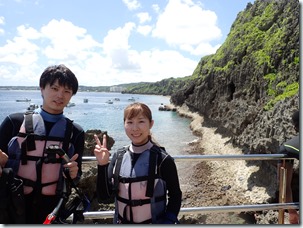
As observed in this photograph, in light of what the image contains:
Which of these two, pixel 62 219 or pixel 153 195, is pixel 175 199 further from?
pixel 62 219

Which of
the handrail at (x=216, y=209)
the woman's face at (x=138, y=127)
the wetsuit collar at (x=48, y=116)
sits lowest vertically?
the handrail at (x=216, y=209)

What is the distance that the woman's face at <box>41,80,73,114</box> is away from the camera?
283 cm

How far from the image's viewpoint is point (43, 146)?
2734 millimetres

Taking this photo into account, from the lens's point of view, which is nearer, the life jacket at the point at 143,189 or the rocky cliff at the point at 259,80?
the life jacket at the point at 143,189

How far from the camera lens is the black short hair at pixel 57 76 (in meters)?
2.83

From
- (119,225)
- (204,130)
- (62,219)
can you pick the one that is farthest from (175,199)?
(204,130)

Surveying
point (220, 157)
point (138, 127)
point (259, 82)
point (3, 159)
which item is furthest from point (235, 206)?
point (259, 82)

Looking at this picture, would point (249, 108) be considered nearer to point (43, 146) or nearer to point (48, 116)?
point (48, 116)

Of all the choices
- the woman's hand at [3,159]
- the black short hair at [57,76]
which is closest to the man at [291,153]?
the black short hair at [57,76]

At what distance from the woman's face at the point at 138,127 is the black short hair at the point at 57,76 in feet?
2.23

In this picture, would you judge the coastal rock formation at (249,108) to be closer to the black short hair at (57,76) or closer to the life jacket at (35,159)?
the life jacket at (35,159)

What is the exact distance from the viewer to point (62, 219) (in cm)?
274

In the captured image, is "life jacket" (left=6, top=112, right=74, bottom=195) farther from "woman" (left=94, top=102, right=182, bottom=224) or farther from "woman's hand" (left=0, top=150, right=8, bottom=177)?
"woman" (left=94, top=102, right=182, bottom=224)

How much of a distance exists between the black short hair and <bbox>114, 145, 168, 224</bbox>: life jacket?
3.26 feet
